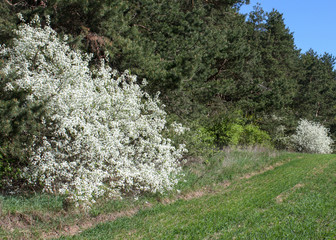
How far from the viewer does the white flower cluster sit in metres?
7.84

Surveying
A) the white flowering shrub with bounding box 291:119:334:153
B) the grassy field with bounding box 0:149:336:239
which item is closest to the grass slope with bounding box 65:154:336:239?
the grassy field with bounding box 0:149:336:239

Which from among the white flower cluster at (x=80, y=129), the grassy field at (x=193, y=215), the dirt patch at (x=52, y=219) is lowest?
the dirt patch at (x=52, y=219)

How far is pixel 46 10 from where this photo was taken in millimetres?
10203

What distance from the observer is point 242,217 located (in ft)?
24.3

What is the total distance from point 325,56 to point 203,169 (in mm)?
44117

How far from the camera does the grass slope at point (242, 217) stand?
251 inches

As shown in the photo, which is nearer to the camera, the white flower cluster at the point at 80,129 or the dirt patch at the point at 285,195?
the white flower cluster at the point at 80,129

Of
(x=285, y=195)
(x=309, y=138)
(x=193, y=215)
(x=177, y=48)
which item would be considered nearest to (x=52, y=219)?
(x=193, y=215)

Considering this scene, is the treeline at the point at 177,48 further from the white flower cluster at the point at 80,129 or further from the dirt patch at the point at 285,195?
the dirt patch at the point at 285,195

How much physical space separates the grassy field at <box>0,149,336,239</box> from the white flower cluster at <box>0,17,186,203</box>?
57 cm

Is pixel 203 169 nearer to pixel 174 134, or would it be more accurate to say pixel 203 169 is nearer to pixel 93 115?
pixel 174 134

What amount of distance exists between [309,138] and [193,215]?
3035 centimetres

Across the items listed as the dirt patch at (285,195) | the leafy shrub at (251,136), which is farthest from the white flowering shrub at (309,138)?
the dirt patch at (285,195)

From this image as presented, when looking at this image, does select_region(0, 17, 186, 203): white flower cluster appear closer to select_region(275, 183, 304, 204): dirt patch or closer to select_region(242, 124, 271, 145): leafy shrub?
select_region(275, 183, 304, 204): dirt patch
